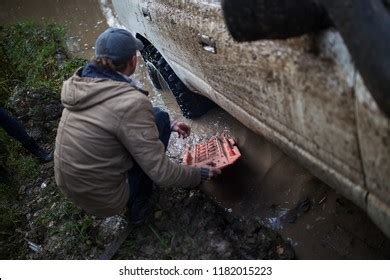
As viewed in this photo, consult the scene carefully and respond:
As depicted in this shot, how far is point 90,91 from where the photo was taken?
89.9 inches

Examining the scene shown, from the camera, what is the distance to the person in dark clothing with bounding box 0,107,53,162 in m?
3.67

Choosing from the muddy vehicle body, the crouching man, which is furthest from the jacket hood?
the muddy vehicle body

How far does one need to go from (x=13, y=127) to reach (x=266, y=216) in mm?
2394

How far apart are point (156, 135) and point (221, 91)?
53 centimetres

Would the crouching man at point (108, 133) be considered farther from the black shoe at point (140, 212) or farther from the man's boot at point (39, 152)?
the man's boot at point (39, 152)

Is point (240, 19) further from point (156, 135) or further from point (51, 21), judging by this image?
point (51, 21)

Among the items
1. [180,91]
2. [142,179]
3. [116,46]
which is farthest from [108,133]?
[180,91]

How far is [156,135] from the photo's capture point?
241 centimetres

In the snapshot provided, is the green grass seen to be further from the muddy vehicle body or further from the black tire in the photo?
the muddy vehicle body

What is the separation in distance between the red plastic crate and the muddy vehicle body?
1.49 feet

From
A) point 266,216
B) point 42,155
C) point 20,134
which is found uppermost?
point 20,134

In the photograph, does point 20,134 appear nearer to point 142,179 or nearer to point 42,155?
point 42,155

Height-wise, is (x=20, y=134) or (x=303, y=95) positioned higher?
(x=303, y=95)
